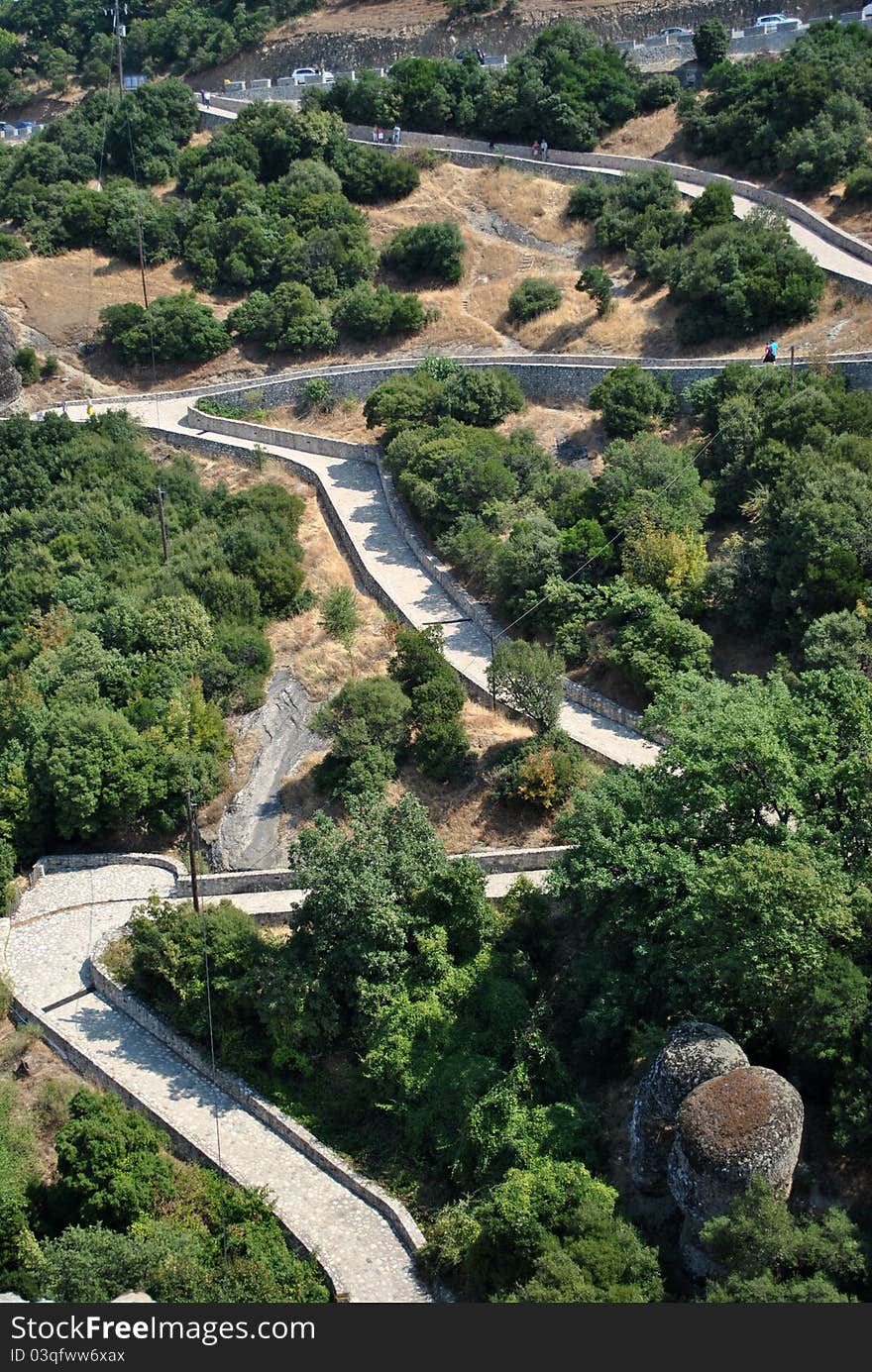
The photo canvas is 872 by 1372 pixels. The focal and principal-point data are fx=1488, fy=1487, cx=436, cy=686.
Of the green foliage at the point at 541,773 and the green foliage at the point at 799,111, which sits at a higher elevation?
the green foliage at the point at 799,111

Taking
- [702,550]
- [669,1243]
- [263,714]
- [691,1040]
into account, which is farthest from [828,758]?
[263,714]

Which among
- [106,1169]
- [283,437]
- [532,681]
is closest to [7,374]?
[283,437]

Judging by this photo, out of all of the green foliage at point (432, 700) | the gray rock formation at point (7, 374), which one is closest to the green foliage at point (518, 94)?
the gray rock formation at point (7, 374)

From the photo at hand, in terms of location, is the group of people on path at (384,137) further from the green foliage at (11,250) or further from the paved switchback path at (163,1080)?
the paved switchback path at (163,1080)

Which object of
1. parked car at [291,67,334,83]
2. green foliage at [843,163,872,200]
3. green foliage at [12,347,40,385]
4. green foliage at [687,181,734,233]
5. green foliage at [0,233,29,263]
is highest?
green foliage at [843,163,872,200]

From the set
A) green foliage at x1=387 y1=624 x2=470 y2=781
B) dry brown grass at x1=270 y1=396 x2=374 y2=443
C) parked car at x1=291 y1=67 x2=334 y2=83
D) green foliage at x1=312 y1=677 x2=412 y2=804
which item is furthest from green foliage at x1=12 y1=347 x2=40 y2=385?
green foliage at x1=312 y1=677 x2=412 y2=804

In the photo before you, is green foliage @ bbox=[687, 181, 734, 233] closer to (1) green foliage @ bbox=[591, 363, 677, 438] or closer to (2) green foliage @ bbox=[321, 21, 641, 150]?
(1) green foliage @ bbox=[591, 363, 677, 438]

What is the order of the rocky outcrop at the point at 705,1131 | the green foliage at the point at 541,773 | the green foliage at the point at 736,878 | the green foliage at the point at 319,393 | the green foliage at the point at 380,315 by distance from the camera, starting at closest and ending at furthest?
the rocky outcrop at the point at 705,1131 → the green foliage at the point at 736,878 → the green foliage at the point at 541,773 → the green foliage at the point at 319,393 → the green foliage at the point at 380,315

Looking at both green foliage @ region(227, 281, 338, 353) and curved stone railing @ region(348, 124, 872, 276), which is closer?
curved stone railing @ region(348, 124, 872, 276)
